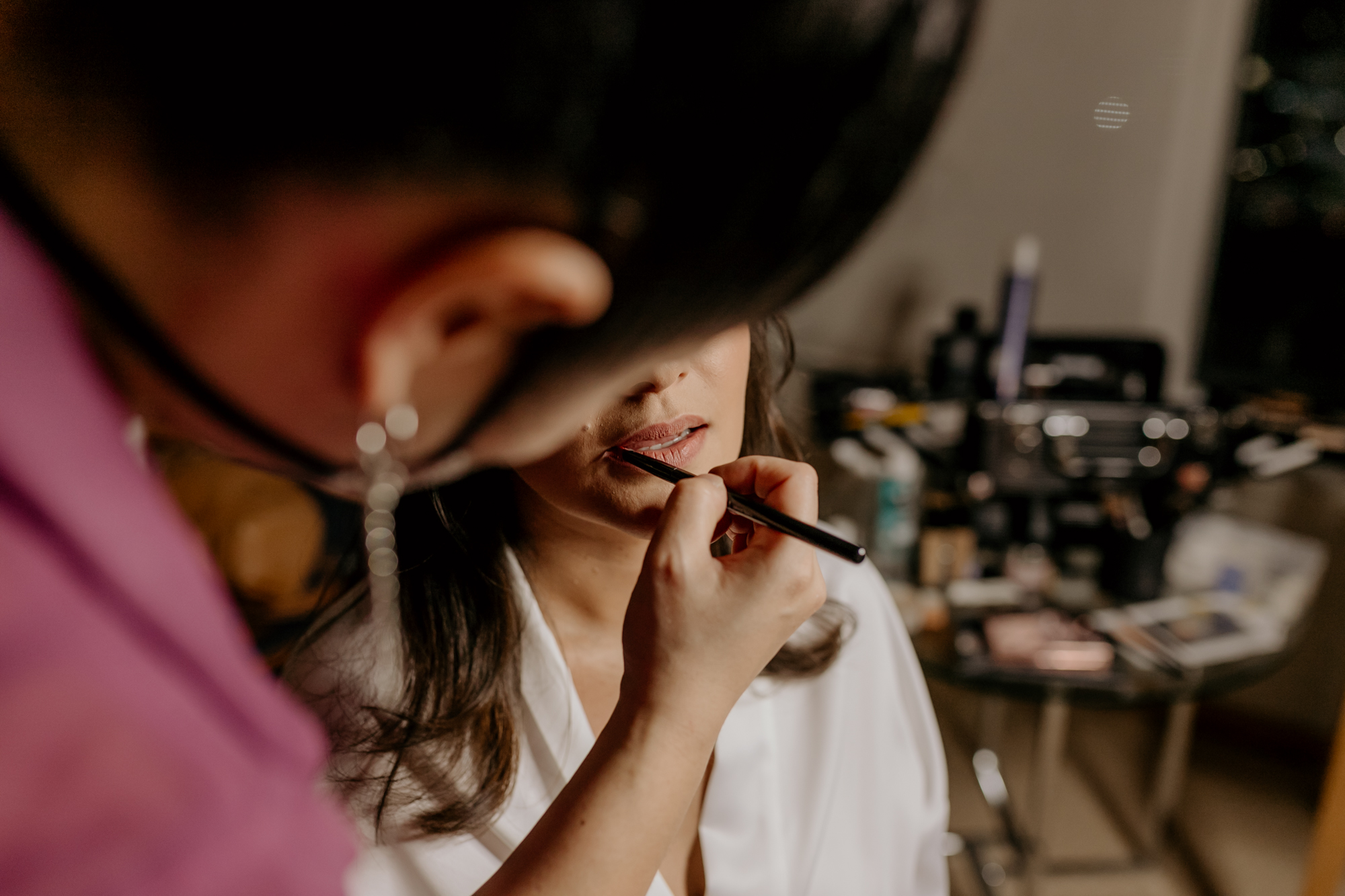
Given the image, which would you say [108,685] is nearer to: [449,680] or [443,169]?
[443,169]

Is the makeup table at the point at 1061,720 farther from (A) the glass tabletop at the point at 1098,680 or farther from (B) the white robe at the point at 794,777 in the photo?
(B) the white robe at the point at 794,777

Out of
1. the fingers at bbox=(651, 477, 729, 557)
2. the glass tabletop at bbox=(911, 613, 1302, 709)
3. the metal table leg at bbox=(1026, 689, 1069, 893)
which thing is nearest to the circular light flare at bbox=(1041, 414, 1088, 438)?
the glass tabletop at bbox=(911, 613, 1302, 709)

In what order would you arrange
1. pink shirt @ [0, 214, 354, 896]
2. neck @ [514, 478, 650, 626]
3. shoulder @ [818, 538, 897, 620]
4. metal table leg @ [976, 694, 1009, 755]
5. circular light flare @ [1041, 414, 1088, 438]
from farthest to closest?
metal table leg @ [976, 694, 1009, 755], circular light flare @ [1041, 414, 1088, 438], shoulder @ [818, 538, 897, 620], neck @ [514, 478, 650, 626], pink shirt @ [0, 214, 354, 896]

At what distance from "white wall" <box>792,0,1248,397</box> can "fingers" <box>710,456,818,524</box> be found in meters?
1.17

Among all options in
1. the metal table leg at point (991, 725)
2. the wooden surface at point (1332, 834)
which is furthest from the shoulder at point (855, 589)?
the metal table leg at point (991, 725)

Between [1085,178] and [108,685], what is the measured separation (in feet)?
6.35

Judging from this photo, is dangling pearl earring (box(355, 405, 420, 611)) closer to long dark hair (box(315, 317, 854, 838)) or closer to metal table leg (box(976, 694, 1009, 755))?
long dark hair (box(315, 317, 854, 838))

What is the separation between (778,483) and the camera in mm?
592

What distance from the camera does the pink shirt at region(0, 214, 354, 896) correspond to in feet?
0.56

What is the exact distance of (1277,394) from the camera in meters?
1.76

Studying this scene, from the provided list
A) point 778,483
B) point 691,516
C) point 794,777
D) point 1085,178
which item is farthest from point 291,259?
point 1085,178

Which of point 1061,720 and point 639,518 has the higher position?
point 639,518

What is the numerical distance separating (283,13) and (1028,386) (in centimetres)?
148

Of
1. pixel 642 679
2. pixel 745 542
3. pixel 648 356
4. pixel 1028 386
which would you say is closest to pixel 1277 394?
pixel 1028 386
